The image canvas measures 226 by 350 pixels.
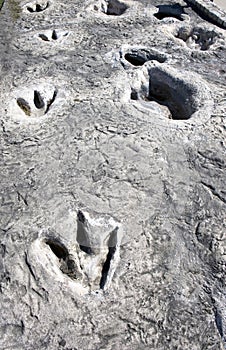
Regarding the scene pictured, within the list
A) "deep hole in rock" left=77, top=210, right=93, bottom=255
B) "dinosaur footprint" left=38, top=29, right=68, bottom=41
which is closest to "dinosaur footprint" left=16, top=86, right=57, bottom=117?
"dinosaur footprint" left=38, top=29, right=68, bottom=41

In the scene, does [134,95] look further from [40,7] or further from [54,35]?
[40,7]

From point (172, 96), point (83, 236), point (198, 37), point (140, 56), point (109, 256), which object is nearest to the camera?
point (109, 256)

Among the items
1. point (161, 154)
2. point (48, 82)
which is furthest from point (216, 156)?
point (48, 82)

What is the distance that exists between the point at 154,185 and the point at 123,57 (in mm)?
3356

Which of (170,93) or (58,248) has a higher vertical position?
(170,93)

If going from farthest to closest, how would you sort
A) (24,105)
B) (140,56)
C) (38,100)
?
(140,56) → (38,100) → (24,105)

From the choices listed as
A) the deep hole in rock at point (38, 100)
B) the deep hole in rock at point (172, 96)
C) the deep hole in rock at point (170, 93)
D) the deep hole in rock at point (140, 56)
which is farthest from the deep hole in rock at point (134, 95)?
the deep hole in rock at point (38, 100)

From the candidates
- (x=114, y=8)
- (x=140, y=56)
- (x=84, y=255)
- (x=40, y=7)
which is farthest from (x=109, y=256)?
(x=40, y=7)

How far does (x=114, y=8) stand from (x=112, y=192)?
6.30m

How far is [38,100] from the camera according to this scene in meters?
7.20

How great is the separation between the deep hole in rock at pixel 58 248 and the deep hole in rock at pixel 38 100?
2.90m

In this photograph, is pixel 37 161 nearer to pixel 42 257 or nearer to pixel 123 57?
pixel 42 257

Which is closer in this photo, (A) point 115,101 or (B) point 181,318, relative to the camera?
(B) point 181,318

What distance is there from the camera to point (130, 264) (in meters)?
4.73
